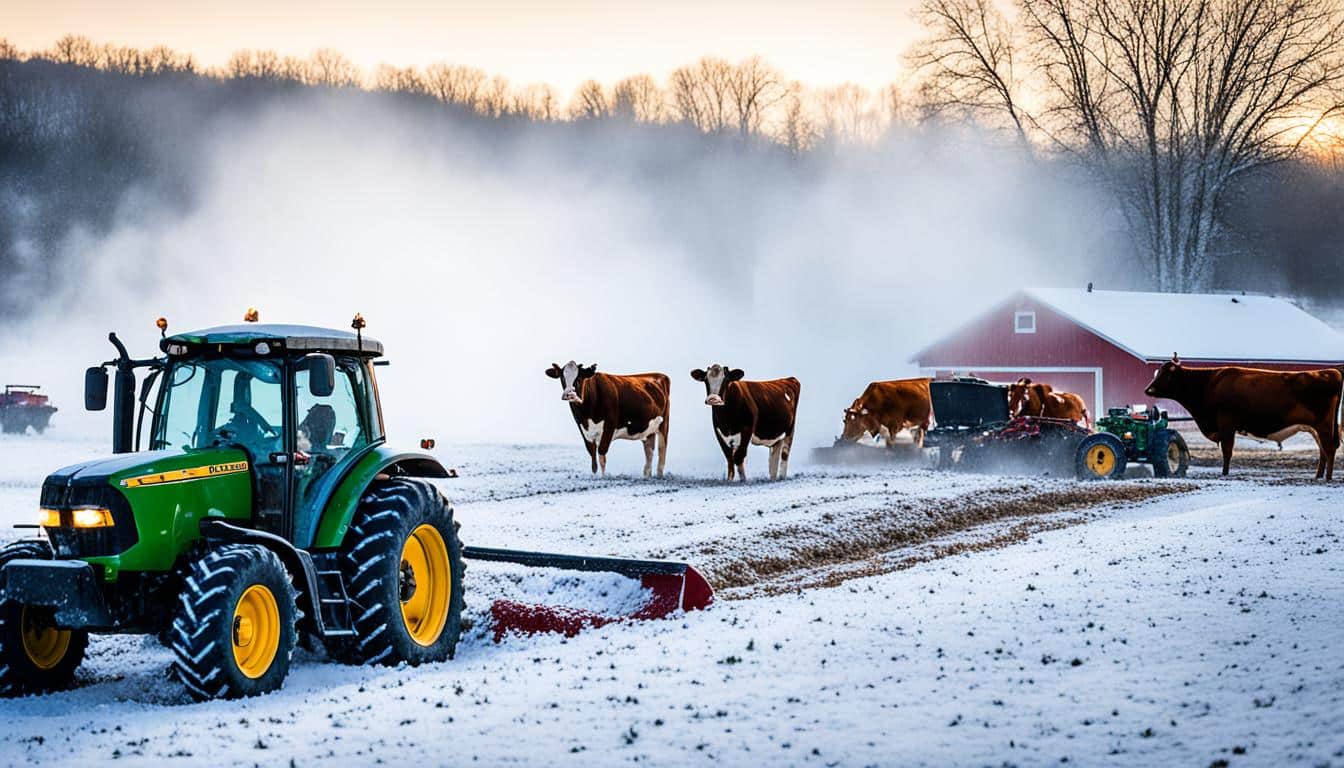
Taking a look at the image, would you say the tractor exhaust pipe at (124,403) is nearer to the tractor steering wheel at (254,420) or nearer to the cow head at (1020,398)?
the tractor steering wheel at (254,420)

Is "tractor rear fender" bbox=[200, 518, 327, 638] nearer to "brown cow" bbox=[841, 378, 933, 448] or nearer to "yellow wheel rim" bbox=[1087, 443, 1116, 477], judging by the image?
"yellow wheel rim" bbox=[1087, 443, 1116, 477]

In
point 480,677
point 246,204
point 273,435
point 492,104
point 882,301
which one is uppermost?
point 492,104

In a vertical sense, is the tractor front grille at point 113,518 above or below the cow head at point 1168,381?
below

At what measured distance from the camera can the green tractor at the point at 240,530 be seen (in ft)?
28.9

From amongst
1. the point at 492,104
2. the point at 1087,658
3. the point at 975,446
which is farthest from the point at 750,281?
the point at 1087,658

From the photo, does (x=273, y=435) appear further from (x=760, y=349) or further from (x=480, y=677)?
(x=760, y=349)

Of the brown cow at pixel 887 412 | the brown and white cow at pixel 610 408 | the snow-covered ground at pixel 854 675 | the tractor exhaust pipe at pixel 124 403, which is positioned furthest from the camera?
the brown cow at pixel 887 412

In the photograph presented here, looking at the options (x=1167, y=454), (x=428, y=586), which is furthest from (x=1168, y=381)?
(x=428, y=586)

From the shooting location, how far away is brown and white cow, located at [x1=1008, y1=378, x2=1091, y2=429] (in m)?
33.7

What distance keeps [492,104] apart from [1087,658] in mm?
100363

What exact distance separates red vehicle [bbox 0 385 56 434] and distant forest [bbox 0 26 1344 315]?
3842 cm

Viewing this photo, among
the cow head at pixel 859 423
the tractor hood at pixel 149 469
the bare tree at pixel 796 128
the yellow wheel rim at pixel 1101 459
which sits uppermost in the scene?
the bare tree at pixel 796 128

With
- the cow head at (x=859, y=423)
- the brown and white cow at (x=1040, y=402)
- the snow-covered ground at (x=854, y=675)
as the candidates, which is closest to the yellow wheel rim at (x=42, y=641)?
the snow-covered ground at (x=854, y=675)

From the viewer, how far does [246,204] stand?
83750 mm
